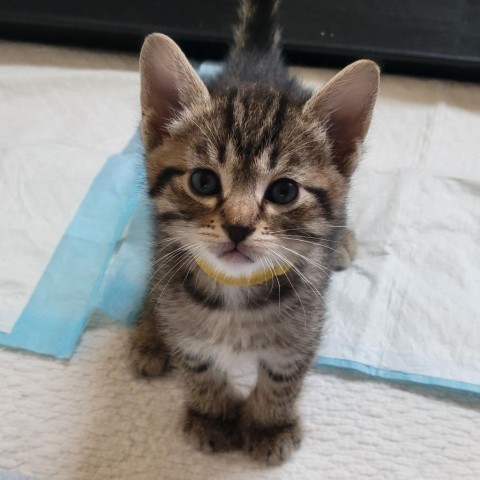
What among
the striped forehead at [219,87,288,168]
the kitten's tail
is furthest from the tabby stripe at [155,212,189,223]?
the kitten's tail

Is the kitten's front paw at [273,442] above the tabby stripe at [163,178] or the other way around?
the other way around

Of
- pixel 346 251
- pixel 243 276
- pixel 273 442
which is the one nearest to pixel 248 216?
pixel 243 276

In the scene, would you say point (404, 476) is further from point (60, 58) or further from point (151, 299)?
point (60, 58)

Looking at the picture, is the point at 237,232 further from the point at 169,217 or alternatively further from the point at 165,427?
the point at 165,427

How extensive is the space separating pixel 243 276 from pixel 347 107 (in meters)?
0.31

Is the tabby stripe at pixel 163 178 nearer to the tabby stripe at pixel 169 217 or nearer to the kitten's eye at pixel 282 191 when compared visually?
the tabby stripe at pixel 169 217

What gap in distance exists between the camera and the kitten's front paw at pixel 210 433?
118cm

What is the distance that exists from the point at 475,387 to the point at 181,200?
74 cm

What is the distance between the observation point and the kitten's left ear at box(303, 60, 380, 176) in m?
0.90

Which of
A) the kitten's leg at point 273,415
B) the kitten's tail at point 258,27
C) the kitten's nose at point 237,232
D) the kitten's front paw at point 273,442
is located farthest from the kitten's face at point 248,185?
the kitten's tail at point 258,27

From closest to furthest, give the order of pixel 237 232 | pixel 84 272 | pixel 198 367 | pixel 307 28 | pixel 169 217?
pixel 237 232 < pixel 169 217 < pixel 198 367 < pixel 84 272 < pixel 307 28

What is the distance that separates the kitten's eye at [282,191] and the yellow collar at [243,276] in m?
0.11

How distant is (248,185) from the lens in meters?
0.87

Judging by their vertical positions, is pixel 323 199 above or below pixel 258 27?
below
